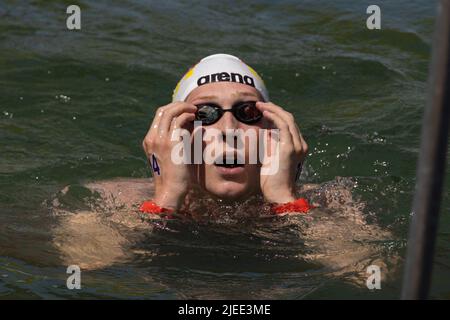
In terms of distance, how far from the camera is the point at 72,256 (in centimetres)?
494

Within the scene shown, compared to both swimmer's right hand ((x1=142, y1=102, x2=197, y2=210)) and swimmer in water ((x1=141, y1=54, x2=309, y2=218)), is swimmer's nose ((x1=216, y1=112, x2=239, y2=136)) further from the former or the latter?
swimmer's right hand ((x1=142, y1=102, x2=197, y2=210))

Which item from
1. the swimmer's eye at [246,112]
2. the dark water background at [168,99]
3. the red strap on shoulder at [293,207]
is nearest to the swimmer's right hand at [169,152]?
the swimmer's eye at [246,112]

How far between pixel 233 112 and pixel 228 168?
0.36 metres

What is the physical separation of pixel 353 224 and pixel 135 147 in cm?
269

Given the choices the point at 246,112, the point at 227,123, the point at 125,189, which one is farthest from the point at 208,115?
the point at 125,189

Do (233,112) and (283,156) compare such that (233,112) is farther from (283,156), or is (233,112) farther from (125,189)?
(125,189)

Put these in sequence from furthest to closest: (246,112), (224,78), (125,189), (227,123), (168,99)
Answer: (168,99) < (125,189) < (224,78) < (246,112) < (227,123)

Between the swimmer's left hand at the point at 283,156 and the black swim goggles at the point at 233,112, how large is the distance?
49 mm

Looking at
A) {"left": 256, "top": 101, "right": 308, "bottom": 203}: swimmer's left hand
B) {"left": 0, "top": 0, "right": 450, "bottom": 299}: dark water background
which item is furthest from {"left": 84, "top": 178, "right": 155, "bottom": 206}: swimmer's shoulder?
{"left": 256, "top": 101, "right": 308, "bottom": 203}: swimmer's left hand

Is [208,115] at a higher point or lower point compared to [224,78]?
lower

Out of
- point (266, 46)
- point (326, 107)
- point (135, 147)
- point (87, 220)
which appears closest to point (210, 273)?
point (87, 220)

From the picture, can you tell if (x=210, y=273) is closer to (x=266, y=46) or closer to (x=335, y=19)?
(x=266, y=46)

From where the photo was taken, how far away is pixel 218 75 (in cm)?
573

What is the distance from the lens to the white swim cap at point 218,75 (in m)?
5.73
